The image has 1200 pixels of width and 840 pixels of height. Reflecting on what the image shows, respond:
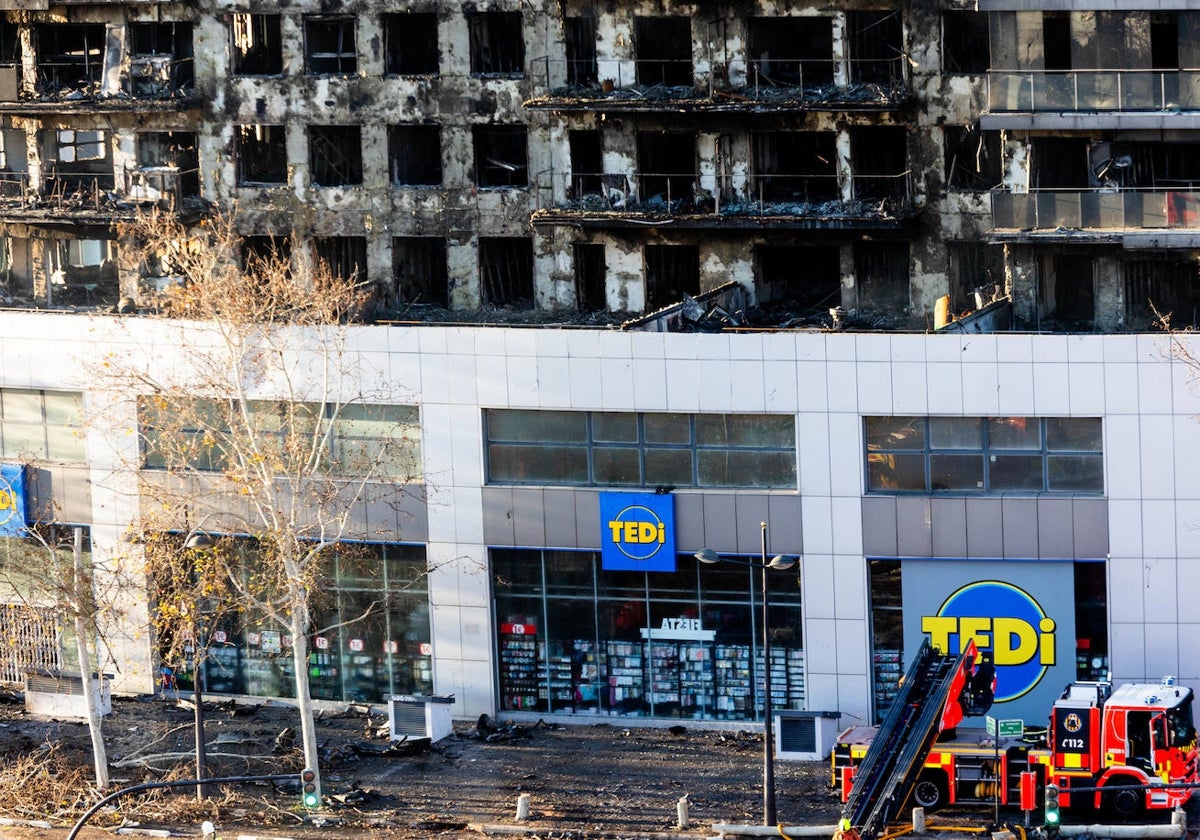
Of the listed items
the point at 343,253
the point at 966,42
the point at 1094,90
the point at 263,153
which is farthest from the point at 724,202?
the point at 263,153

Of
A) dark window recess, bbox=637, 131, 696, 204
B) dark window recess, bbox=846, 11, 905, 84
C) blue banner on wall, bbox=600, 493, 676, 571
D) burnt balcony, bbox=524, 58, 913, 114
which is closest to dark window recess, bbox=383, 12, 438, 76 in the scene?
burnt balcony, bbox=524, 58, 913, 114

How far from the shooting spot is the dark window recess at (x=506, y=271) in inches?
2712

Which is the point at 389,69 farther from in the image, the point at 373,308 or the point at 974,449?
the point at 974,449

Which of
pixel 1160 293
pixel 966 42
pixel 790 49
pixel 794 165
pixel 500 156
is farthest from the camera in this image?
pixel 500 156

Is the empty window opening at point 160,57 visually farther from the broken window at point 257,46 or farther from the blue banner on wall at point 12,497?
the blue banner on wall at point 12,497

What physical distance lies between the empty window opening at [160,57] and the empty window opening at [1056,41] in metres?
23.3

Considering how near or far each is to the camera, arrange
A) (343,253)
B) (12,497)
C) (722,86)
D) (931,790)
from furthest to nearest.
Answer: (343,253)
(722,86)
(12,497)
(931,790)

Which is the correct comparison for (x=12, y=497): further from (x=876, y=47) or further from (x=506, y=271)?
(x=876, y=47)

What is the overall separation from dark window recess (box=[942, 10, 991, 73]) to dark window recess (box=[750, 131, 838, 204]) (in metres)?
3.76

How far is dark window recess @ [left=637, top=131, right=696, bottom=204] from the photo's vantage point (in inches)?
2623

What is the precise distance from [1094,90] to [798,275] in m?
9.81

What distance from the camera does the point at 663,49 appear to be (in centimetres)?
6662

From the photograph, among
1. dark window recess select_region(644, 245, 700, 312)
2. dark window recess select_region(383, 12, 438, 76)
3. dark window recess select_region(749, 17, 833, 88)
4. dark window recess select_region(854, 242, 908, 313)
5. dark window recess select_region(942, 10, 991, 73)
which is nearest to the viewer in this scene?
dark window recess select_region(942, 10, 991, 73)

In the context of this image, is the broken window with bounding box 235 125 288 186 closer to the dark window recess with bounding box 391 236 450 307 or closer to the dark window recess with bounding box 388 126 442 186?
the dark window recess with bounding box 388 126 442 186
